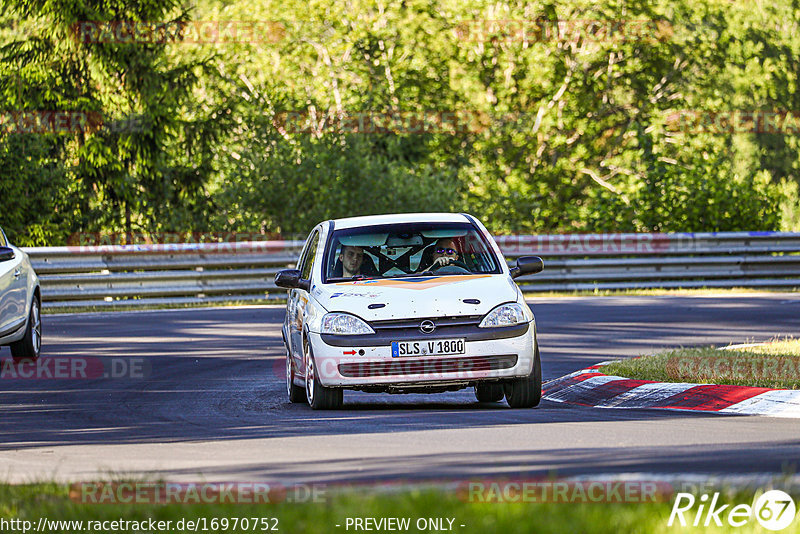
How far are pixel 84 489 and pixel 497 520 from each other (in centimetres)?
225

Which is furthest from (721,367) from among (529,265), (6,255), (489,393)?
(6,255)

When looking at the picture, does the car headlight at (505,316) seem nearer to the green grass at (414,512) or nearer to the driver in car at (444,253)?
the driver in car at (444,253)

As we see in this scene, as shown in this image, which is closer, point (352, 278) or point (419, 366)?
point (419, 366)

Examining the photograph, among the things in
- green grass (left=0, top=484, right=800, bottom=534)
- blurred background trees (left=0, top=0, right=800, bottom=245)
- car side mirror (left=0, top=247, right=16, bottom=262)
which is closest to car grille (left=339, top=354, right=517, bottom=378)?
green grass (left=0, top=484, right=800, bottom=534)

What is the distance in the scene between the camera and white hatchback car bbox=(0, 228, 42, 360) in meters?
13.8

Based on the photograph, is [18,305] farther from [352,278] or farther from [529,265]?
[529,265]

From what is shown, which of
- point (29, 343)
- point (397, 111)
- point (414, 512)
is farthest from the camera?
point (397, 111)

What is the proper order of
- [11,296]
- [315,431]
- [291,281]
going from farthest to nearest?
[11,296]
[291,281]
[315,431]

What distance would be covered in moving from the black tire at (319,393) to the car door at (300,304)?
17.3 inches

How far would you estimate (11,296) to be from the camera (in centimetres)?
1400

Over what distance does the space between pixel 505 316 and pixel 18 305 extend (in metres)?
6.31

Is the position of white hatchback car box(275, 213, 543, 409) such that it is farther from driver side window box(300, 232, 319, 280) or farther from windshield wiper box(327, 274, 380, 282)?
driver side window box(300, 232, 319, 280)

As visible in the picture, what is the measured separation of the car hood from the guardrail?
1237 cm

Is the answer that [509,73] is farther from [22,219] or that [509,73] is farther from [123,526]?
[123,526]
